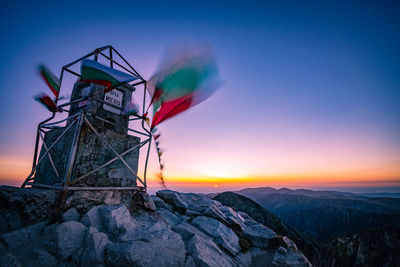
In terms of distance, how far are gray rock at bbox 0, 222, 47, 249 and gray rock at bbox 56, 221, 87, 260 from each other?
988 mm

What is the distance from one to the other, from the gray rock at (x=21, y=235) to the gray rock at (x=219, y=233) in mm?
6943

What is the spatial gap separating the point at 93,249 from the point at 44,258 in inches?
46.3

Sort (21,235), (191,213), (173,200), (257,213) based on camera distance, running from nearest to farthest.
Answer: (21,235)
(191,213)
(173,200)
(257,213)

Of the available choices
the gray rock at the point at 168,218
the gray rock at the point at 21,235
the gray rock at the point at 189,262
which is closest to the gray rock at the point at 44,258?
the gray rock at the point at 21,235

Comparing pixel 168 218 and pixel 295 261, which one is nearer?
pixel 295 261

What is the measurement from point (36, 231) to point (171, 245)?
405cm

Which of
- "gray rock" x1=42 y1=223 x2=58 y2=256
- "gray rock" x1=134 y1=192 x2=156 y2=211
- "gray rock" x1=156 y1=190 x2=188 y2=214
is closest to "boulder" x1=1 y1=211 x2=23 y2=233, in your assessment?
"gray rock" x1=42 y1=223 x2=58 y2=256

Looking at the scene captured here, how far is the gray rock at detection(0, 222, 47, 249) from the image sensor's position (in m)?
4.42

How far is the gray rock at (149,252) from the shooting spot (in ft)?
13.6

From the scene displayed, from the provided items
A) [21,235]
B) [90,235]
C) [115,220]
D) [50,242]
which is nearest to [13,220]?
[21,235]

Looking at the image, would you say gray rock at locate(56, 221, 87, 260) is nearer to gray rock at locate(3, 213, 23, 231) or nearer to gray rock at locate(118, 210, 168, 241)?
gray rock at locate(118, 210, 168, 241)

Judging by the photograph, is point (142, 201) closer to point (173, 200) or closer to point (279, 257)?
point (173, 200)

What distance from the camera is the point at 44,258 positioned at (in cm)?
422

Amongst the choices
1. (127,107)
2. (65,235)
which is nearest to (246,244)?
(65,235)
